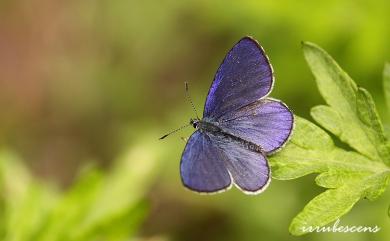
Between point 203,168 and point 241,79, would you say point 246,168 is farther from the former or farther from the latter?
point 241,79

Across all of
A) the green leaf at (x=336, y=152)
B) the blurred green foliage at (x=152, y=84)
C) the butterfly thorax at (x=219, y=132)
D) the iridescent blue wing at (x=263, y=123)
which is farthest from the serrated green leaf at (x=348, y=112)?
the blurred green foliage at (x=152, y=84)

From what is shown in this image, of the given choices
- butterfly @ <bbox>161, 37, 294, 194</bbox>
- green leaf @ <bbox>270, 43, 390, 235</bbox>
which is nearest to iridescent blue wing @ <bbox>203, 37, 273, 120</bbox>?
butterfly @ <bbox>161, 37, 294, 194</bbox>

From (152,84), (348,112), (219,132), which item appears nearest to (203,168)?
(219,132)

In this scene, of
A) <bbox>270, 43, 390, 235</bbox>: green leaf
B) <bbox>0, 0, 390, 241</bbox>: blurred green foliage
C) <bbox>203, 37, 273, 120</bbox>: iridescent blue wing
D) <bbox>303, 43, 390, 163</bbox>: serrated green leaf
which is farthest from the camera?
<bbox>0, 0, 390, 241</bbox>: blurred green foliage

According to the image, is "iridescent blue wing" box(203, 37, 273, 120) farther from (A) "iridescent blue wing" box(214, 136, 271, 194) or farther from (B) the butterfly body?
(A) "iridescent blue wing" box(214, 136, 271, 194)

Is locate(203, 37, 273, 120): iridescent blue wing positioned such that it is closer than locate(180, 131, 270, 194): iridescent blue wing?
No

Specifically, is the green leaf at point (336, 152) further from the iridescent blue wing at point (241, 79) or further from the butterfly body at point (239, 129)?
the iridescent blue wing at point (241, 79)

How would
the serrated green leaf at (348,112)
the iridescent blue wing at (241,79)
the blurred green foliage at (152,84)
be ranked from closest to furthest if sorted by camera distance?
1. the serrated green leaf at (348,112)
2. the iridescent blue wing at (241,79)
3. the blurred green foliage at (152,84)
